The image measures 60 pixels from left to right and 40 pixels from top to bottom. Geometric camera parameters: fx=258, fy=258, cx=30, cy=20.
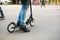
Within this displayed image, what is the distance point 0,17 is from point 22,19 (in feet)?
11.8

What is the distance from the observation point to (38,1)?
27.3 meters

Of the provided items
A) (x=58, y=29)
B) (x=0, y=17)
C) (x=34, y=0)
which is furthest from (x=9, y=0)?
(x=58, y=29)

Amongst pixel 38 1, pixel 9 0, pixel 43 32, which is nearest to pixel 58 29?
pixel 43 32

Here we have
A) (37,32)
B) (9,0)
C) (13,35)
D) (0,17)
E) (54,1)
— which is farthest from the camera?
(9,0)

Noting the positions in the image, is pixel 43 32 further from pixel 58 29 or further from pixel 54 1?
pixel 54 1

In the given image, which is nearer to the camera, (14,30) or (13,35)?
(13,35)

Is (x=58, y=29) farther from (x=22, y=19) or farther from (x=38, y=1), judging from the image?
(x=38, y=1)

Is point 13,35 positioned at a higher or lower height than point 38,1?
higher

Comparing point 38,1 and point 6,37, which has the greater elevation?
point 6,37

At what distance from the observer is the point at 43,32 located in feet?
25.1

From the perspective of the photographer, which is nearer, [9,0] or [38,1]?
[38,1]

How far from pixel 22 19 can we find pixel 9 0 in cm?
2383

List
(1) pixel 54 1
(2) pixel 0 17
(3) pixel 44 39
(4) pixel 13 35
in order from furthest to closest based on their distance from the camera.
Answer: (1) pixel 54 1 < (2) pixel 0 17 < (4) pixel 13 35 < (3) pixel 44 39

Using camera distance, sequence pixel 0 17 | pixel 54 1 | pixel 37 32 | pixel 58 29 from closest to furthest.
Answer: pixel 37 32
pixel 58 29
pixel 0 17
pixel 54 1
